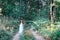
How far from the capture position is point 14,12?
1636 cm

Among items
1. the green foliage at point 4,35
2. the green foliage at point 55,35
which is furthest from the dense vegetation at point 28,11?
the green foliage at point 55,35

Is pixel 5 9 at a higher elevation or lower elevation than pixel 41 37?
higher

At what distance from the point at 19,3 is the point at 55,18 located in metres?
3.67

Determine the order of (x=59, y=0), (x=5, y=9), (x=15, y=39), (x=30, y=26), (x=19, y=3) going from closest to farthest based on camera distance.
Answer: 1. (x=15, y=39)
2. (x=59, y=0)
3. (x=30, y=26)
4. (x=5, y=9)
5. (x=19, y=3)

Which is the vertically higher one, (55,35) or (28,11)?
(28,11)

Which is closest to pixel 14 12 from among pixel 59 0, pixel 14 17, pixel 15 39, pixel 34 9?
pixel 14 17

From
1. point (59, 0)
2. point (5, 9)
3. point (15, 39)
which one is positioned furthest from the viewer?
point (5, 9)

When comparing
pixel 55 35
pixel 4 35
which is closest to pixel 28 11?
pixel 4 35

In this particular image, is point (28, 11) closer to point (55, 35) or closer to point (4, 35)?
point (4, 35)

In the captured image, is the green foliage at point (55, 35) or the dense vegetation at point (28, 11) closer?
the green foliage at point (55, 35)

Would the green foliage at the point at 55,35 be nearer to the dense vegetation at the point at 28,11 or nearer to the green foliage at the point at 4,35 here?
the green foliage at the point at 4,35

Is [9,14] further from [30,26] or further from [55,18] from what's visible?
[55,18]

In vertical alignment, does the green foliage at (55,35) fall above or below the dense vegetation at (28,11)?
below

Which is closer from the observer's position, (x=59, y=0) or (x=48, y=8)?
(x=59, y=0)
